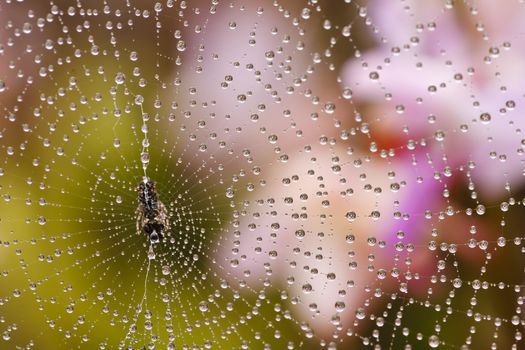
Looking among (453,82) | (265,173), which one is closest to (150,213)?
(265,173)

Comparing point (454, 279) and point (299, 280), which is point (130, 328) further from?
point (454, 279)

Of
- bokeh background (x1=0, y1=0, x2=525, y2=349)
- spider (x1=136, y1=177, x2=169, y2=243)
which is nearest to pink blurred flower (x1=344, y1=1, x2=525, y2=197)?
bokeh background (x1=0, y1=0, x2=525, y2=349)

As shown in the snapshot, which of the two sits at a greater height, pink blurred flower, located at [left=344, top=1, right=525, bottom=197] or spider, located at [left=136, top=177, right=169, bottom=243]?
pink blurred flower, located at [left=344, top=1, right=525, bottom=197]

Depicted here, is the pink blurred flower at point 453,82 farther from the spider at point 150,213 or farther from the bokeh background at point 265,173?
the spider at point 150,213

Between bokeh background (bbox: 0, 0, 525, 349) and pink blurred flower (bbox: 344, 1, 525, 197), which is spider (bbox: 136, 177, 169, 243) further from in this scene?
pink blurred flower (bbox: 344, 1, 525, 197)

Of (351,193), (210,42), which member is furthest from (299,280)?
(210,42)

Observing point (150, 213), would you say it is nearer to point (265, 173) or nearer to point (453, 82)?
point (265, 173)
